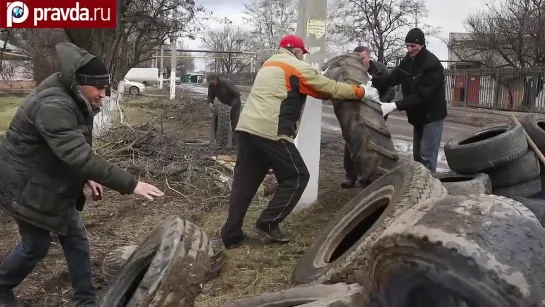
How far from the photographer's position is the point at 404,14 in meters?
41.9

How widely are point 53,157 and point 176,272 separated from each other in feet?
4.17

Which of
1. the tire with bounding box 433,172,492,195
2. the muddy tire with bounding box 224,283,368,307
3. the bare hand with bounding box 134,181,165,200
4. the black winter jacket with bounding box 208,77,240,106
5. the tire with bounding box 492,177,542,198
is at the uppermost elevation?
the black winter jacket with bounding box 208,77,240,106

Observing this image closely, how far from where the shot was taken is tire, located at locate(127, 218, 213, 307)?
2.82 metres

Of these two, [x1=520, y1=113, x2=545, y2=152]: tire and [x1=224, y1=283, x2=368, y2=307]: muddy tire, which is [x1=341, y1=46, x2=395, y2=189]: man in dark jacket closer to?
[x1=520, y1=113, x2=545, y2=152]: tire

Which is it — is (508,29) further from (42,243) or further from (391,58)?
(42,243)

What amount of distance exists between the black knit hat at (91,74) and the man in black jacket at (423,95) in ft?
9.45

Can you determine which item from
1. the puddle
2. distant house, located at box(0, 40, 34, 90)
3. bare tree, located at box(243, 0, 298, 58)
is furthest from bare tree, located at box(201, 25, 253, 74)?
the puddle

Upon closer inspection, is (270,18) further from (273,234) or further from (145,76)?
(273,234)

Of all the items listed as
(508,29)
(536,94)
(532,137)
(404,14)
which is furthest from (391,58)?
(532,137)

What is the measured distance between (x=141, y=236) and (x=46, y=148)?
231 cm

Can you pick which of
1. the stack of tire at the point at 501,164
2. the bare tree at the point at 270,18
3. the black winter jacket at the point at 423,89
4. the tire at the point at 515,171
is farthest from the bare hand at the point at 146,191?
the bare tree at the point at 270,18

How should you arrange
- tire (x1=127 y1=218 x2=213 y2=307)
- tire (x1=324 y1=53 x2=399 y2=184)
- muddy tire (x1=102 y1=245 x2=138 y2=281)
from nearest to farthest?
1. tire (x1=127 y1=218 x2=213 y2=307)
2. muddy tire (x1=102 y1=245 x2=138 y2=281)
3. tire (x1=324 y1=53 x2=399 y2=184)

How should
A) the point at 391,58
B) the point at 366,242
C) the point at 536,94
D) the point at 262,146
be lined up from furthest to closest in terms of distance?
the point at 391,58
the point at 536,94
the point at 262,146
the point at 366,242

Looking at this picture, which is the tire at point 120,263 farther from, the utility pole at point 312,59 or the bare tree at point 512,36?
the bare tree at point 512,36
